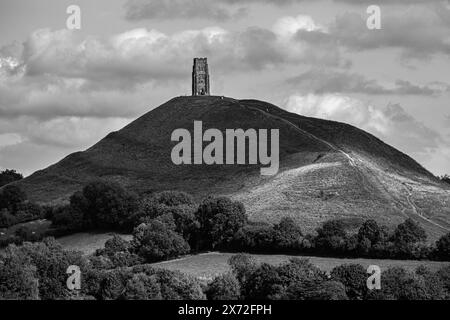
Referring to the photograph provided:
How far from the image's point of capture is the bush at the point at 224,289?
103 m

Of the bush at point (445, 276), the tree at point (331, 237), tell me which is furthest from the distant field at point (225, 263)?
the bush at point (445, 276)

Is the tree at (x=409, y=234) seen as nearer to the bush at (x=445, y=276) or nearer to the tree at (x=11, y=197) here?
the bush at (x=445, y=276)

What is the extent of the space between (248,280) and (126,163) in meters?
95.0

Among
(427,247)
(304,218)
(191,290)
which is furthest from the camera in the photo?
(304,218)

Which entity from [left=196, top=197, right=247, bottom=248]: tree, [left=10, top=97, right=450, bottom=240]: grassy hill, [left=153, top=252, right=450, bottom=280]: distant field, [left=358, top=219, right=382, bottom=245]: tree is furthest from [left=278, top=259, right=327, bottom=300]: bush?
[left=10, top=97, right=450, bottom=240]: grassy hill

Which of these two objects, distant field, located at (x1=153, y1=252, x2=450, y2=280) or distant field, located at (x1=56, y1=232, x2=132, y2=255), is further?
distant field, located at (x1=56, y1=232, x2=132, y2=255)

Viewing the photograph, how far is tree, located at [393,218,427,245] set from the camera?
13000cm

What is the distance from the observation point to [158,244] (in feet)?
430

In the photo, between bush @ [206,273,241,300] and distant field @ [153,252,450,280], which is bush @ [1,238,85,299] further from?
bush @ [206,273,241,300]

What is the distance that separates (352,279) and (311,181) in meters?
65.8

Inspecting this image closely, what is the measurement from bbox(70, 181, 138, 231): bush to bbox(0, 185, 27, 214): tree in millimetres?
19012
